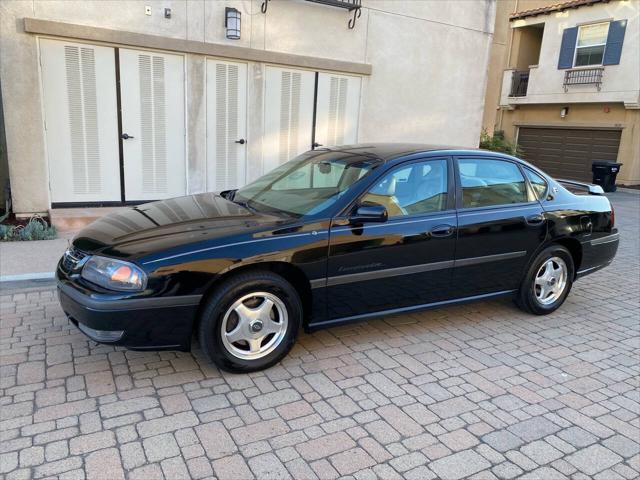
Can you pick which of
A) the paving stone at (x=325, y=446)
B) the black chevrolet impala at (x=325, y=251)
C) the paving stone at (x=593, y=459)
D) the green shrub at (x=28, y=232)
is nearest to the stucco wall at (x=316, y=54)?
the green shrub at (x=28, y=232)

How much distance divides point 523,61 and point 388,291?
21413 millimetres

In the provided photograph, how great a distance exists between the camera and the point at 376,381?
3570 mm

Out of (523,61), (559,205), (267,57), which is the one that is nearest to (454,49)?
→ (267,57)

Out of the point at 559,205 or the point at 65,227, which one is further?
the point at 65,227

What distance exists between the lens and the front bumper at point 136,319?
315cm

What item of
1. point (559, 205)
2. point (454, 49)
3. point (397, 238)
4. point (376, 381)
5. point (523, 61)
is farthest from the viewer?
point (523, 61)

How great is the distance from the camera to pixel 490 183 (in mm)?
4594

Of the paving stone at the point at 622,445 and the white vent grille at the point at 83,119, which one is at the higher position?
the white vent grille at the point at 83,119

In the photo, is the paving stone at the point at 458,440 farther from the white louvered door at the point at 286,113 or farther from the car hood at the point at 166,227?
the white louvered door at the point at 286,113

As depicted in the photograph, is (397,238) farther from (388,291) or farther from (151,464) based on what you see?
(151,464)

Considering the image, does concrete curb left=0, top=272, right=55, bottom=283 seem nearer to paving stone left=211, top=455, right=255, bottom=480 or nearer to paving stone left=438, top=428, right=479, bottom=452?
paving stone left=211, top=455, right=255, bottom=480

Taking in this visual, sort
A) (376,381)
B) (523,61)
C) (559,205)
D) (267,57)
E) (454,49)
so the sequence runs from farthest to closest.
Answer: (523,61), (454,49), (267,57), (559,205), (376,381)

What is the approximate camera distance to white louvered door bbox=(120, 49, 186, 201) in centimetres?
756

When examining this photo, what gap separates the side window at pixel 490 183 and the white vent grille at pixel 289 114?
5.02 meters
